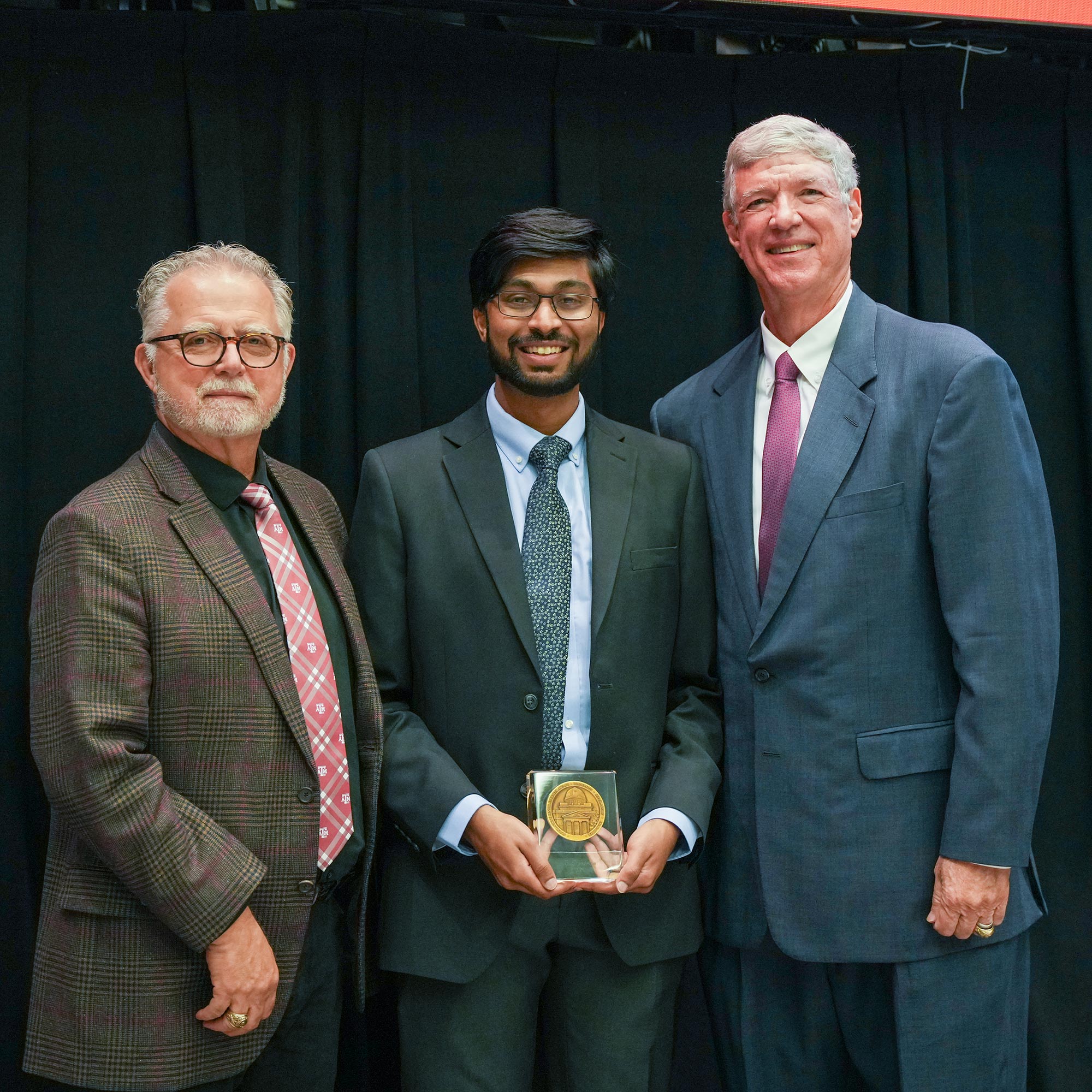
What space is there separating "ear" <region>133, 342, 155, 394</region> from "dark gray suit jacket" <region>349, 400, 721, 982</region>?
1.24 ft

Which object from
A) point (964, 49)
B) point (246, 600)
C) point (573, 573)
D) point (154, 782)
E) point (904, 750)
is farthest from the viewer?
point (964, 49)

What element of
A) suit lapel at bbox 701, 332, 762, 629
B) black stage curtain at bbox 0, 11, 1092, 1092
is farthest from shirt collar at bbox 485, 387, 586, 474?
black stage curtain at bbox 0, 11, 1092, 1092

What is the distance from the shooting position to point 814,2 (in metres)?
2.32

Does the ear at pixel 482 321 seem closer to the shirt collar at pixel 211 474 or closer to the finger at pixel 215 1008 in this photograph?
the shirt collar at pixel 211 474

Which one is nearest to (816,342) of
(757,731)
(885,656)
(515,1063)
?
(885,656)

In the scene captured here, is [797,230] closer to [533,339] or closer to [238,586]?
[533,339]

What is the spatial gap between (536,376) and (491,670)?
1.67 feet

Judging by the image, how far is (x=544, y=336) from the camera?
77.9 inches

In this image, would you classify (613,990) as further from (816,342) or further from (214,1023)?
(816,342)

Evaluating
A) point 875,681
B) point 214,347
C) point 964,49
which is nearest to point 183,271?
point 214,347

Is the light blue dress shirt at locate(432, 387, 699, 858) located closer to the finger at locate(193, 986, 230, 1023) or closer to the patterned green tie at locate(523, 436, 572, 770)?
the patterned green tie at locate(523, 436, 572, 770)

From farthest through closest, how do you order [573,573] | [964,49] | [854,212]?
[964,49], [854,212], [573,573]

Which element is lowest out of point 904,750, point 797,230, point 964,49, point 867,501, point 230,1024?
point 230,1024

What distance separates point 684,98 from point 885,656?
1417 millimetres
